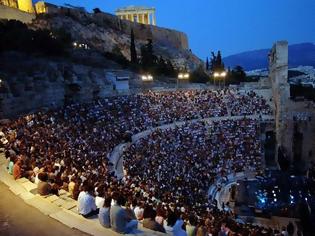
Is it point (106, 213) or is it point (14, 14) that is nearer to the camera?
point (106, 213)

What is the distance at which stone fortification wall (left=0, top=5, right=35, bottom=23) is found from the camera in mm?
54969

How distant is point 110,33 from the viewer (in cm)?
Answer: 7375

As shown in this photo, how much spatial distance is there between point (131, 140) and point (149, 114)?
6655 mm

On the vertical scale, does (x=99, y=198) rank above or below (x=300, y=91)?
above

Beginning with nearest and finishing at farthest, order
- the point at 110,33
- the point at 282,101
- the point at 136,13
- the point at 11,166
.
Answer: the point at 11,166
the point at 282,101
the point at 110,33
the point at 136,13

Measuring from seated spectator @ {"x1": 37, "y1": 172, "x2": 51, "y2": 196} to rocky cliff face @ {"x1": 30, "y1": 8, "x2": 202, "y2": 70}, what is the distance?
55.3 m

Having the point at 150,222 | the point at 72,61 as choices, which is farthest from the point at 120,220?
the point at 72,61

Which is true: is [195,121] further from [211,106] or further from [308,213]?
[308,213]

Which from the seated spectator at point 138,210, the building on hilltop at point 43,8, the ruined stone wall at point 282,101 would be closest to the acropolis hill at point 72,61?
the building on hilltop at point 43,8

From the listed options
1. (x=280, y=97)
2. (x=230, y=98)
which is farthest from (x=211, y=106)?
(x=280, y=97)

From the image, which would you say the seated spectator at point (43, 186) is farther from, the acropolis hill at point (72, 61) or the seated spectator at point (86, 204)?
the acropolis hill at point (72, 61)

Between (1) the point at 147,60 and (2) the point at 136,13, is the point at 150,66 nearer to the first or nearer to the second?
(1) the point at 147,60

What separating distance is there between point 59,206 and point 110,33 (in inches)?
2651

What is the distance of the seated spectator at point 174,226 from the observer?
7.83 m
